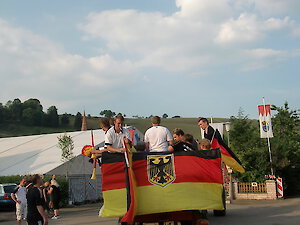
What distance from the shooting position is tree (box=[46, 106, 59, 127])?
88.8 meters

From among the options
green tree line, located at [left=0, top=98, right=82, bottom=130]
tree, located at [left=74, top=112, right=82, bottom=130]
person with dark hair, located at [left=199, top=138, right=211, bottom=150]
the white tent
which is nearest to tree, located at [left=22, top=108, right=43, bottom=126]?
green tree line, located at [left=0, top=98, right=82, bottom=130]

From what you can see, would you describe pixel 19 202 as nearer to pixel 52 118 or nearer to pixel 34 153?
pixel 34 153

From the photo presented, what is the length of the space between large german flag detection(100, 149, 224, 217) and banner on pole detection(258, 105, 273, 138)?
15.0 metres

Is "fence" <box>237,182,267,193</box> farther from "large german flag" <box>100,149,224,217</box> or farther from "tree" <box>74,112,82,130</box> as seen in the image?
"tree" <box>74,112,82,130</box>

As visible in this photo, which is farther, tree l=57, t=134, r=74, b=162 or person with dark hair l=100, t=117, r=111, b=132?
tree l=57, t=134, r=74, b=162

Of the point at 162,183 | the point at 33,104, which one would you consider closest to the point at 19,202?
the point at 162,183

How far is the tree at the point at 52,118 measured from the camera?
8881cm

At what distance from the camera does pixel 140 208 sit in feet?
20.3

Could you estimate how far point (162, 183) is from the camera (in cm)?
641

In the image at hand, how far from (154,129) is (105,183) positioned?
1977 mm

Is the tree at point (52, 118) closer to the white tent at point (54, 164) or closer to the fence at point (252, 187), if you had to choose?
the white tent at point (54, 164)

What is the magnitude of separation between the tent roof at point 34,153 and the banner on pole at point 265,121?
13.0m

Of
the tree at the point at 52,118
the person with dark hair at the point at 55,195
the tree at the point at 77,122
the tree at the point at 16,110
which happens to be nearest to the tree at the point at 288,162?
the person with dark hair at the point at 55,195

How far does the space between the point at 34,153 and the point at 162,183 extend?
26.3 m
